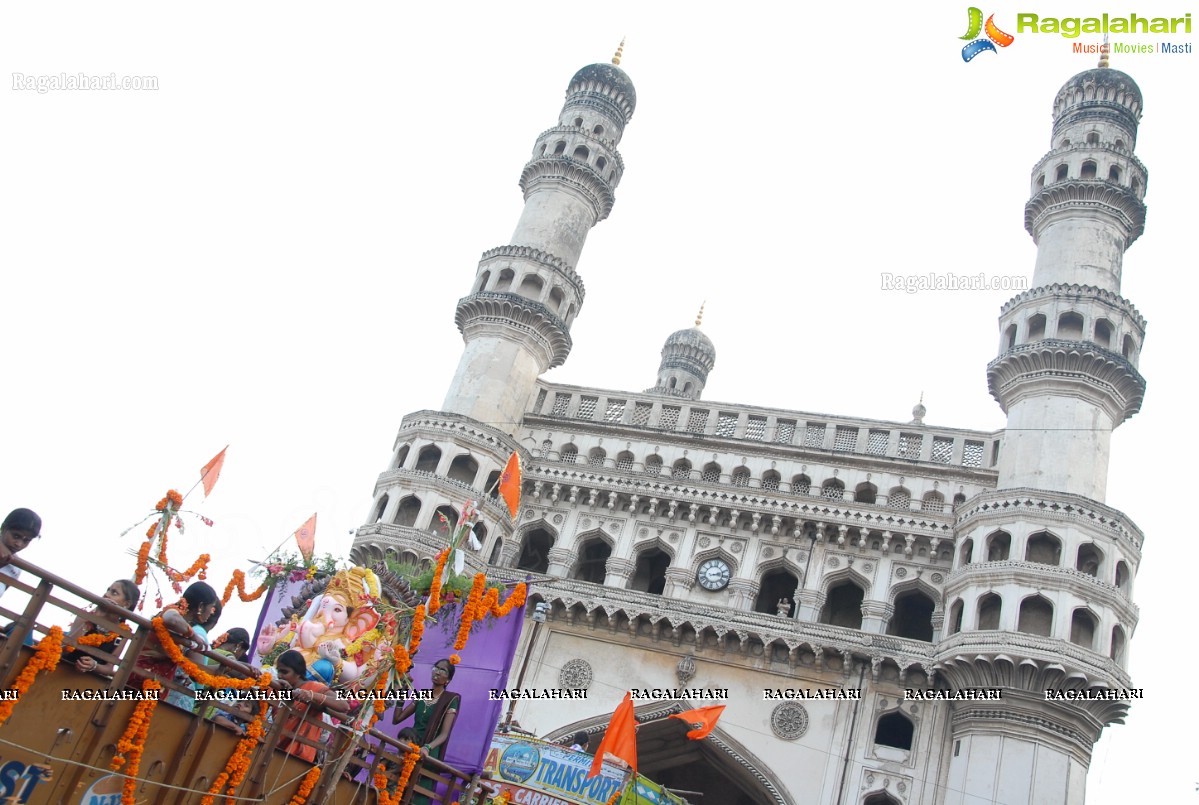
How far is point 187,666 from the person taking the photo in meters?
8.86

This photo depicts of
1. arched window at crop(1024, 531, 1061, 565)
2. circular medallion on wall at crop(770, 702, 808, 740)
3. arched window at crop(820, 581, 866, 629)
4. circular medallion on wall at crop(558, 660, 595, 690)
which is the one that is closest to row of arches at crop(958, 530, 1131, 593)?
arched window at crop(1024, 531, 1061, 565)

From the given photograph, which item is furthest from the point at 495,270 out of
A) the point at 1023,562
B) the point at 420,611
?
the point at 420,611

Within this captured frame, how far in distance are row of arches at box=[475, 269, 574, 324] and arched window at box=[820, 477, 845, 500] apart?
10.2m

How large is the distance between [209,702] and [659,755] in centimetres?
2170

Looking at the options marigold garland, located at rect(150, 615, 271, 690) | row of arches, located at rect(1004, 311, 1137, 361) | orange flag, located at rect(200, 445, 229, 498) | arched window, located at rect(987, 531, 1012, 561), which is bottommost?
marigold garland, located at rect(150, 615, 271, 690)

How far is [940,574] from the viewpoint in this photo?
28.1 meters

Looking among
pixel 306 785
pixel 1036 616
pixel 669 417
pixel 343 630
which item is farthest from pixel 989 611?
pixel 306 785

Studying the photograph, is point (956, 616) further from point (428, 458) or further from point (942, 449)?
point (428, 458)

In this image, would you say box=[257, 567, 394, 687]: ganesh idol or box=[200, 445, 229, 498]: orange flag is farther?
box=[200, 445, 229, 498]: orange flag

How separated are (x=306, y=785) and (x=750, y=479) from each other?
22190 mm

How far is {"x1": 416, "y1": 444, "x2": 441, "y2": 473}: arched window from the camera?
3083cm

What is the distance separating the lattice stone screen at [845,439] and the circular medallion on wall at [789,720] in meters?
7.95

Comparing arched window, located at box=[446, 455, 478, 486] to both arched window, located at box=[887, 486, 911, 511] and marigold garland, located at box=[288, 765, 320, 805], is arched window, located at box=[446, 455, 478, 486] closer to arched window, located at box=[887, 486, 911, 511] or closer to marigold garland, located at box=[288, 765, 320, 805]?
arched window, located at box=[887, 486, 911, 511]

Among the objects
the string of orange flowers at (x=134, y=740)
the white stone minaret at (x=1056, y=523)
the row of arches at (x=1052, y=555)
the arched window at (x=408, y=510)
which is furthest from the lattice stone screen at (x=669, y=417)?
the string of orange flowers at (x=134, y=740)
